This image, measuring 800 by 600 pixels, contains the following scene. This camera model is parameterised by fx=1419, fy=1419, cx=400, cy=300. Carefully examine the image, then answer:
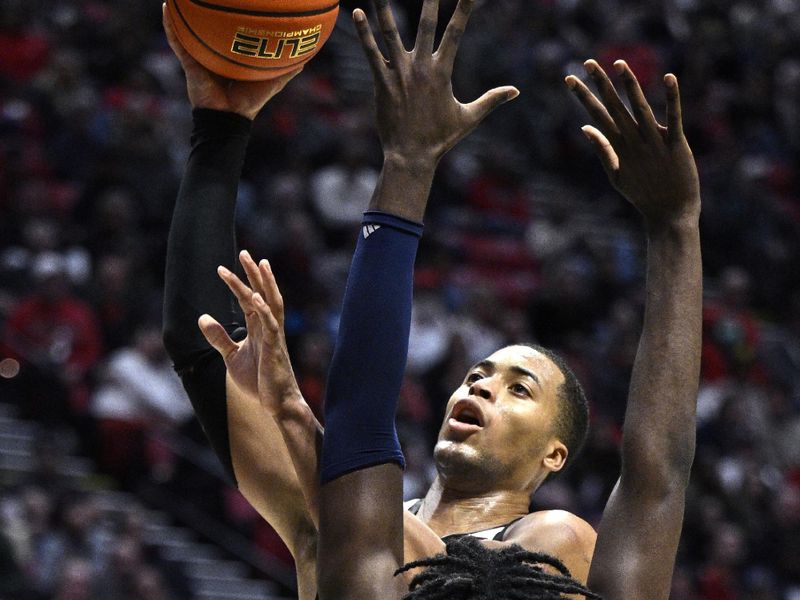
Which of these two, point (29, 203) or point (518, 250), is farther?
point (518, 250)

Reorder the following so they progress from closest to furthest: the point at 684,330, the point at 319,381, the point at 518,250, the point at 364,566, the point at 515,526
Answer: the point at 364,566 → the point at 684,330 → the point at 515,526 → the point at 319,381 → the point at 518,250

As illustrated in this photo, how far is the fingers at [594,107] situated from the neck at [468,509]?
94cm

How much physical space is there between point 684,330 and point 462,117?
490 millimetres

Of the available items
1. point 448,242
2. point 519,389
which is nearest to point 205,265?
point 519,389

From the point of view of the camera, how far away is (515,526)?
2.73m

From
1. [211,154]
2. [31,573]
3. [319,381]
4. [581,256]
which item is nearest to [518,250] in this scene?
[581,256]

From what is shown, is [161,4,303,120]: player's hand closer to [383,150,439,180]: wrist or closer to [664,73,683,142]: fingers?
[383,150,439,180]: wrist

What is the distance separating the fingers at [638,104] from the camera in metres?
2.23

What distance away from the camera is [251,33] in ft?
8.99

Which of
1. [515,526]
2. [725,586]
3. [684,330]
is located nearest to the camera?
[684,330]

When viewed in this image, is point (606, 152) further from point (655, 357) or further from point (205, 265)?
point (205, 265)

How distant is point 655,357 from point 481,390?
854 mm

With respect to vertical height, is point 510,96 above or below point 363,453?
above

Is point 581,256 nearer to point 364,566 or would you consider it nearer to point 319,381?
point 319,381
